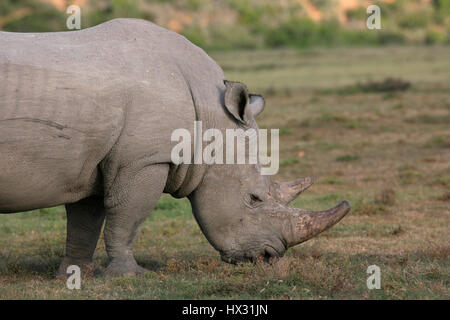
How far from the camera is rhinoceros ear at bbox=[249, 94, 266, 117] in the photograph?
6.56 meters

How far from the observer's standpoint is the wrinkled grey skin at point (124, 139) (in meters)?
5.50

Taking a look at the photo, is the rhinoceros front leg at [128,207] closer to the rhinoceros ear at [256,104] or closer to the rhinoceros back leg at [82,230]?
the rhinoceros back leg at [82,230]

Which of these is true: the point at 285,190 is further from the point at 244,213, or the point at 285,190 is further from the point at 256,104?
the point at 256,104

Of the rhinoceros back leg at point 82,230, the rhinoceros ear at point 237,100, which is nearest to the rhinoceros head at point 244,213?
the rhinoceros ear at point 237,100

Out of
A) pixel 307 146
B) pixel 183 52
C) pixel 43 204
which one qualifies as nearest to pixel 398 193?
pixel 307 146

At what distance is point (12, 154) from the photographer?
5426 millimetres

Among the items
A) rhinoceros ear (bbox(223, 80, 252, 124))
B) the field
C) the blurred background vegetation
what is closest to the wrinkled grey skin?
rhinoceros ear (bbox(223, 80, 252, 124))

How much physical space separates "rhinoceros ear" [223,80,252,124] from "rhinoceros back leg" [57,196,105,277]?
1323mm

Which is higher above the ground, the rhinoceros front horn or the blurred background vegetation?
the blurred background vegetation

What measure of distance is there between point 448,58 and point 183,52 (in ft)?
103

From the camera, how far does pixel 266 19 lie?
63.7 metres

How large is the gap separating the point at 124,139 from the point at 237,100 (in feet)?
3.20

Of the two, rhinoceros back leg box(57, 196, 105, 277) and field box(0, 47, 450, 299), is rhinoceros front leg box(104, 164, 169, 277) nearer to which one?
field box(0, 47, 450, 299)

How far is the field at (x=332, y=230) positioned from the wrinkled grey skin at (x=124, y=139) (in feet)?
1.18
